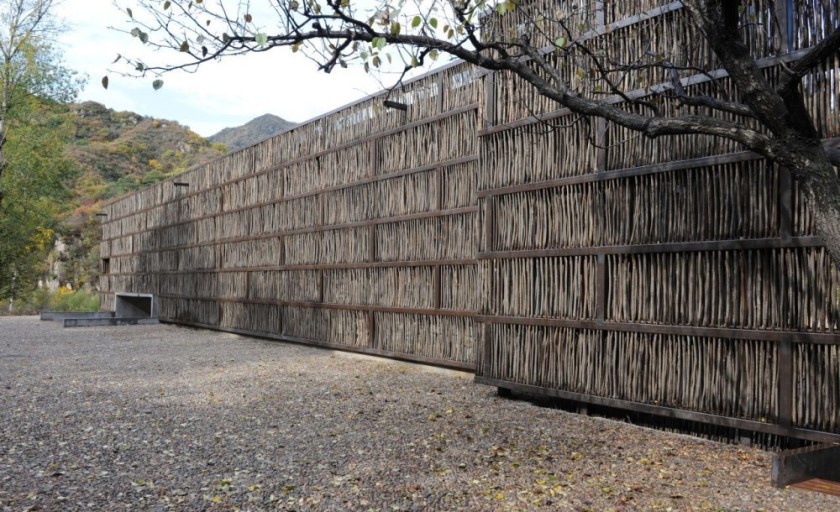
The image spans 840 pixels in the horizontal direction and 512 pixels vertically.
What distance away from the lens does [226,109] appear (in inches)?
2746

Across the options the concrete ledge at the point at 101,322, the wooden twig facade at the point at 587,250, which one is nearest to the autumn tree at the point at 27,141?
the concrete ledge at the point at 101,322

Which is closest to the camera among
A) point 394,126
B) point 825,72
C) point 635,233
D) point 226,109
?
point 825,72

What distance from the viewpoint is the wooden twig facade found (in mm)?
3738

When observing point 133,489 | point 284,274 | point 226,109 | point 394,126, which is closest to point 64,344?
point 284,274

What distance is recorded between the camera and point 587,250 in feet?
15.9

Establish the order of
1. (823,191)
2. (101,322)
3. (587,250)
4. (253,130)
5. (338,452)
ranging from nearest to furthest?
(823,191)
(338,452)
(587,250)
(101,322)
(253,130)

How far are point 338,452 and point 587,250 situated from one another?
8.07ft

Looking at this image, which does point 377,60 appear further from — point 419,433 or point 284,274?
point 284,274

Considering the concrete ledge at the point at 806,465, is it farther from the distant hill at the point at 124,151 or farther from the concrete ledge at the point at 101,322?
the distant hill at the point at 124,151

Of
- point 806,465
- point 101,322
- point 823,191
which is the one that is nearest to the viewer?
point 823,191

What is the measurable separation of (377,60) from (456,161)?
3.78 meters

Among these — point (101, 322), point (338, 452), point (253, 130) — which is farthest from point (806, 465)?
point (253, 130)

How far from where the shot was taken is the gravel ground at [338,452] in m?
3.08

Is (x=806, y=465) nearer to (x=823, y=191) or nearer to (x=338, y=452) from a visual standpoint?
(x=823, y=191)
